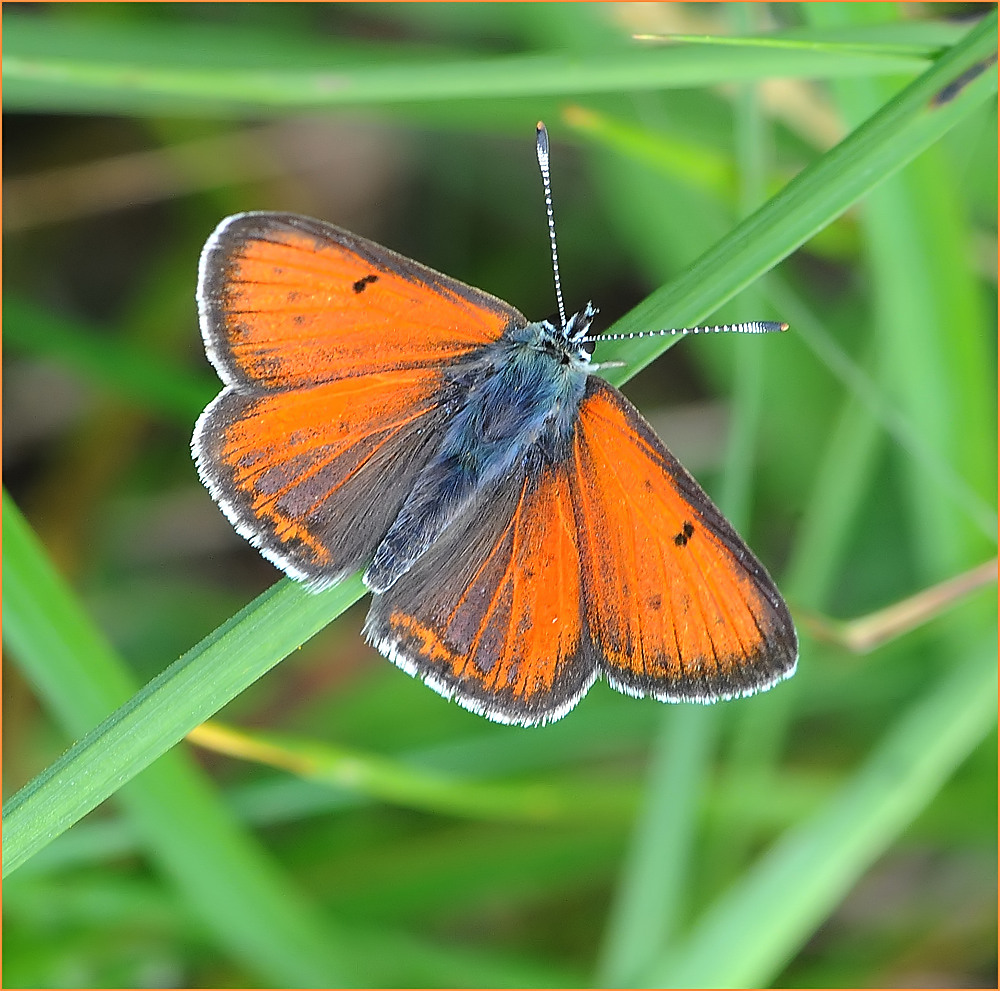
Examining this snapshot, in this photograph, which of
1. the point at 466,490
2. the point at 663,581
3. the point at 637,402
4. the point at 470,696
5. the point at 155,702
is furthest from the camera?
the point at 637,402

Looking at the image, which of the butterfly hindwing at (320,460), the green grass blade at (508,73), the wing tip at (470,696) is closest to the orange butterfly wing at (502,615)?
the wing tip at (470,696)

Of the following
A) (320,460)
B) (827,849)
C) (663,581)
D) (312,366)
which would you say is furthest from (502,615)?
(827,849)

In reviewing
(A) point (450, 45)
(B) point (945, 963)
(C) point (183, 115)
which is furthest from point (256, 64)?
(B) point (945, 963)

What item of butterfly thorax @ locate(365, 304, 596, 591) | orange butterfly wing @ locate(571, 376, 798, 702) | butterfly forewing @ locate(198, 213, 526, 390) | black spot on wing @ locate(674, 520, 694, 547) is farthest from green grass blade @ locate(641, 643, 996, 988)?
butterfly forewing @ locate(198, 213, 526, 390)

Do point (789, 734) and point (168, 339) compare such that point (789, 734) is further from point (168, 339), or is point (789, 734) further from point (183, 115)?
point (183, 115)

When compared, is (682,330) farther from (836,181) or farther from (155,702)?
(155,702)

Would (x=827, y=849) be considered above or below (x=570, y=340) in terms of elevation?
below
